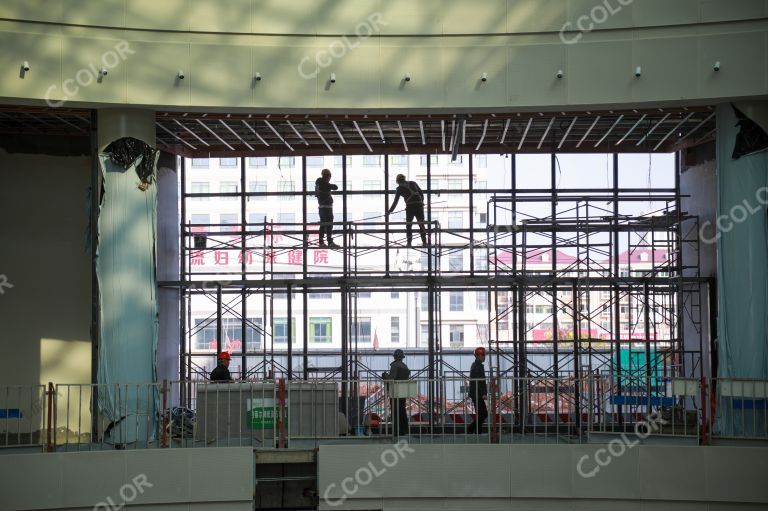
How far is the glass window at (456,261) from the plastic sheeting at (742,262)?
37.6 feet

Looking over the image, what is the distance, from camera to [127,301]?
14891mm

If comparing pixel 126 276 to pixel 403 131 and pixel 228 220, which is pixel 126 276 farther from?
pixel 228 220

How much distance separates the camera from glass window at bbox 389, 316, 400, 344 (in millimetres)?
27203

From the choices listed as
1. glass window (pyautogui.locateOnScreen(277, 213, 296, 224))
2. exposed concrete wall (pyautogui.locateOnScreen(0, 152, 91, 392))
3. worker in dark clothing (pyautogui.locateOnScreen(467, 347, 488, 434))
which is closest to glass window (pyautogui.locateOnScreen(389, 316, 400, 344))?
glass window (pyautogui.locateOnScreen(277, 213, 296, 224))

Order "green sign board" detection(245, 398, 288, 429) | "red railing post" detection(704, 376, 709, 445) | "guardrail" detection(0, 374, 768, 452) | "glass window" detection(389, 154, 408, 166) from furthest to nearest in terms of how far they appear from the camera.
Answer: "glass window" detection(389, 154, 408, 166)
"green sign board" detection(245, 398, 288, 429)
"guardrail" detection(0, 374, 768, 452)
"red railing post" detection(704, 376, 709, 445)

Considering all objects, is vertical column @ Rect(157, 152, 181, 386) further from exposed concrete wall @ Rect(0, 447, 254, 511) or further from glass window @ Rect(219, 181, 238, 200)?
exposed concrete wall @ Rect(0, 447, 254, 511)

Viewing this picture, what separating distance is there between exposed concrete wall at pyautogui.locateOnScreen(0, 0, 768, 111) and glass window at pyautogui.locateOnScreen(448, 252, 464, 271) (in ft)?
36.1

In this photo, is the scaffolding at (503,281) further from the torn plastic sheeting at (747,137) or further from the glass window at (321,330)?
the torn plastic sheeting at (747,137)

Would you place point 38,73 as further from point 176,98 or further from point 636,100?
point 636,100

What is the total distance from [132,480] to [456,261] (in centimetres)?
1477

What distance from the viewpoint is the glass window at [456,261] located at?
2614 cm

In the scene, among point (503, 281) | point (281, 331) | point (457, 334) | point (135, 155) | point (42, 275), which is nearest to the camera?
point (135, 155)

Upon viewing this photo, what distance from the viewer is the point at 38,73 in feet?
47.5

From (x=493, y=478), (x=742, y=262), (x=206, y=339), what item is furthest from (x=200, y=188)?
(x=742, y=262)
